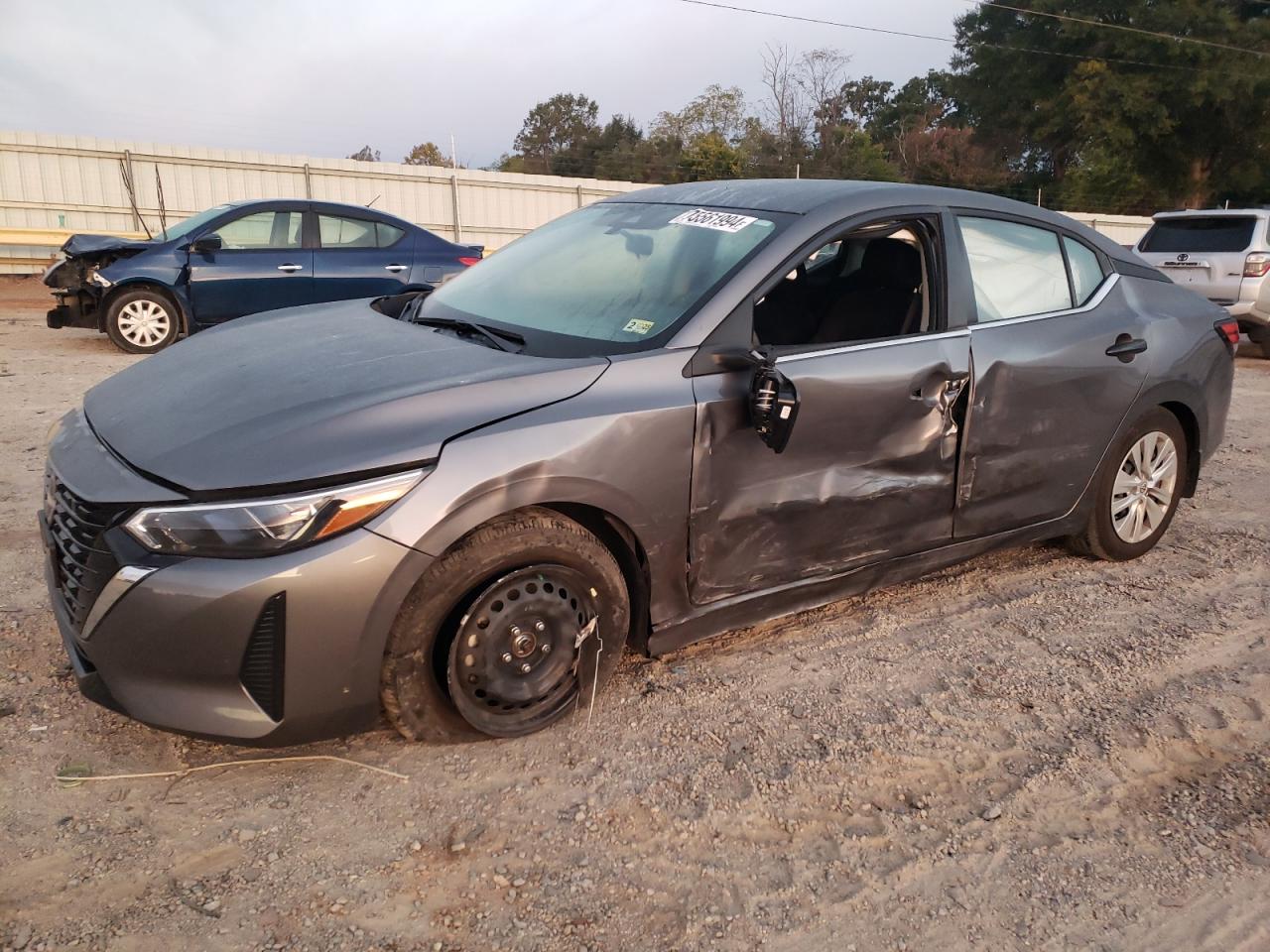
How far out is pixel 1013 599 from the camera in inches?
162

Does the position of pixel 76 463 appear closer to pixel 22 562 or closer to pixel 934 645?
pixel 22 562

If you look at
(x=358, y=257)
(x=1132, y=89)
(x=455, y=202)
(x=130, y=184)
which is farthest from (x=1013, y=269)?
(x=1132, y=89)

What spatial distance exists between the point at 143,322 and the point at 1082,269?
8.53m

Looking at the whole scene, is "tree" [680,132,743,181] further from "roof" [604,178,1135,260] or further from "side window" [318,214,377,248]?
"roof" [604,178,1135,260]

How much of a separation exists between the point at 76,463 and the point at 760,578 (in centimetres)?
205

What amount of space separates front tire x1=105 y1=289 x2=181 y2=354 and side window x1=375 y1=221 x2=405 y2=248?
2.10 meters

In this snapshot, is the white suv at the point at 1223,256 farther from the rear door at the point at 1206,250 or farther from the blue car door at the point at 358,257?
the blue car door at the point at 358,257

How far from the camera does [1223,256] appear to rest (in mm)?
11297

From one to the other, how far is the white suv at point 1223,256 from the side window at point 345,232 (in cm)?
859

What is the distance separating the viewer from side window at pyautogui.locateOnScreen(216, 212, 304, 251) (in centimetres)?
955

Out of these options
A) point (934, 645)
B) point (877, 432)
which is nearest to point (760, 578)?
point (877, 432)

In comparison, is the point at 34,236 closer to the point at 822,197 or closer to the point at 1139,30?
the point at 822,197

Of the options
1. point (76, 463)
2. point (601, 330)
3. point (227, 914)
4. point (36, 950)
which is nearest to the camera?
point (36, 950)

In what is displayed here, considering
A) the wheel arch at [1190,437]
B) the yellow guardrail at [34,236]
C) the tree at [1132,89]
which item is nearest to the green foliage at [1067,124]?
the tree at [1132,89]
